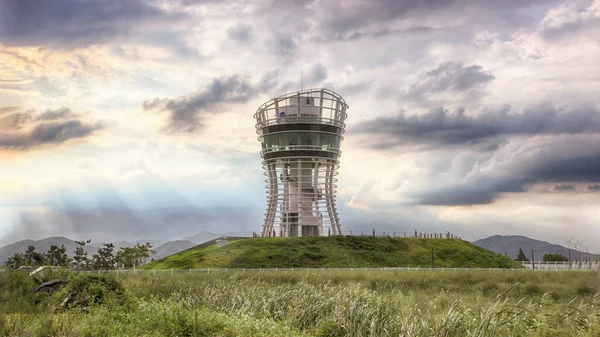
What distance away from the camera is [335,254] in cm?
8138

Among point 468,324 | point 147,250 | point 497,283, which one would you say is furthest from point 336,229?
point 468,324

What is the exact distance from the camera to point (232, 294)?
2830cm

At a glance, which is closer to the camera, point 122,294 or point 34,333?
point 34,333

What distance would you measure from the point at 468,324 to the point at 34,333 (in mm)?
14728

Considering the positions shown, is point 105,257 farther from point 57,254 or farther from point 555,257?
point 555,257

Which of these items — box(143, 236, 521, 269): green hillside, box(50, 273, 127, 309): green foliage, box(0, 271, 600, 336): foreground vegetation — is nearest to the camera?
box(0, 271, 600, 336): foreground vegetation

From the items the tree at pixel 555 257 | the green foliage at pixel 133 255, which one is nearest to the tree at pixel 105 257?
the green foliage at pixel 133 255

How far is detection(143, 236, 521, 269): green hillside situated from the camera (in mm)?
76375

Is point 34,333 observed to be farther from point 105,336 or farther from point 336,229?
point 336,229

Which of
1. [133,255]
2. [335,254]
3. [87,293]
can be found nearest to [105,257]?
[133,255]


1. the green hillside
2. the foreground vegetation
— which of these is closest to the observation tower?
the green hillside

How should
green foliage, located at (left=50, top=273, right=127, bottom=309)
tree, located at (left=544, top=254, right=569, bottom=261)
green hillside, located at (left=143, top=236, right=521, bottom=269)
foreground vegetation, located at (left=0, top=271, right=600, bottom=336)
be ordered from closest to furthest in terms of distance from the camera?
foreground vegetation, located at (left=0, top=271, right=600, bottom=336) < green foliage, located at (left=50, top=273, right=127, bottom=309) < green hillside, located at (left=143, top=236, right=521, bottom=269) < tree, located at (left=544, top=254, right=569, bottom=261)

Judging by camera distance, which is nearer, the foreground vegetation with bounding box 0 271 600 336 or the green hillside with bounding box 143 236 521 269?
the foreground vegetation with bounding box 0 271 600 336

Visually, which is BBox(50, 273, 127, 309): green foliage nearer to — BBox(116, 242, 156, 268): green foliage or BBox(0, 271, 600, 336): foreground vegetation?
BBox(0, 271, 600, 336): foreground vegetation
